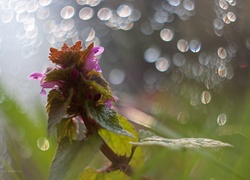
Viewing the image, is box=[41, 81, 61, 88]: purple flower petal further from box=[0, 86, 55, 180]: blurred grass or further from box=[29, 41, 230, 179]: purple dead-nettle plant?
box=[0, 86, 55, 180]: blurred grass

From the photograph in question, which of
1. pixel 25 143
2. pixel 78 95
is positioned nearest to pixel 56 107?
pixel 78 95

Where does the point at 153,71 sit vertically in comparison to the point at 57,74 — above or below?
below

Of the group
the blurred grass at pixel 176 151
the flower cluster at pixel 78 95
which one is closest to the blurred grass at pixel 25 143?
the blurred grass at pixel 176 151

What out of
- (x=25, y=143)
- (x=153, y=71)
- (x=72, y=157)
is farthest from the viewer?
(x=153, y=71)

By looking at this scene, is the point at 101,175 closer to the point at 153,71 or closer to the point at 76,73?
the point at 76,73

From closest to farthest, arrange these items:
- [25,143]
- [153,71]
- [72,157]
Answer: [72,157], [25,143], [153,71]

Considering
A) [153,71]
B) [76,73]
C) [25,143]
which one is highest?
[76,73]

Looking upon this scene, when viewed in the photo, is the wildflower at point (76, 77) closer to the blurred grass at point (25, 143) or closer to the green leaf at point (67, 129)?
the green leaf at point (67, 129)
